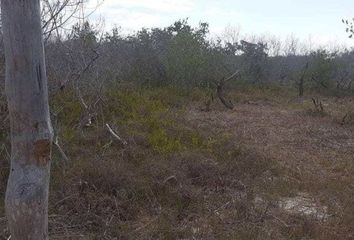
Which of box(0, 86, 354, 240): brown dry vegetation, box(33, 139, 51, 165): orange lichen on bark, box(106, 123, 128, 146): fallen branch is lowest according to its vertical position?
box(0, 86, 354, 240): brown dry vegetation

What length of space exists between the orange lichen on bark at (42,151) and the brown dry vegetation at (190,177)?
1.83 metres

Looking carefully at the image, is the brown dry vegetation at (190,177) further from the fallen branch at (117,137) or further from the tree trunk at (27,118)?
the tree trunk at (27,118)

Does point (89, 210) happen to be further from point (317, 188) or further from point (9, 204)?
point (317, 188)

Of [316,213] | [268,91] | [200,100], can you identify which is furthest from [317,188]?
[268,91]

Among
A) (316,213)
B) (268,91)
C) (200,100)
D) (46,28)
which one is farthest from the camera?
(268,91)

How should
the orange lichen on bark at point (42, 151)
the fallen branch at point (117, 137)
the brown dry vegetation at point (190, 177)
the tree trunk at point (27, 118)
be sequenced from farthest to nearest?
the fallen branch at point (117, 137), the brown dry vegetation at point (190, 177), the orange lichen on bark at point (42, 151), the tree trunk at point (27, 118)

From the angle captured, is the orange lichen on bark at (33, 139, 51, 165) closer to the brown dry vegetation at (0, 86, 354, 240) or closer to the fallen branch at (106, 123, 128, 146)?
the brown dry vegetation at (0, 86, 354, 240)

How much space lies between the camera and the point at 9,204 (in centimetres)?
191

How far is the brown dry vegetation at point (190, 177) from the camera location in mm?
3885

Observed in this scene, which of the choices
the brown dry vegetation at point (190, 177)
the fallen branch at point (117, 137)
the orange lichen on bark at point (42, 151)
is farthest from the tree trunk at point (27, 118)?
the fallen branch at point (117, 137)

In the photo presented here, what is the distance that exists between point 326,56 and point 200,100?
684 cm

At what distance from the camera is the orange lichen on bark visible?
6.07 ft

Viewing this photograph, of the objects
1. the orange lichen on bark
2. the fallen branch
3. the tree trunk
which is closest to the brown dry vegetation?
the fallen branch

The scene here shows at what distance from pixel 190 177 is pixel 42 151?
11.3 feet
